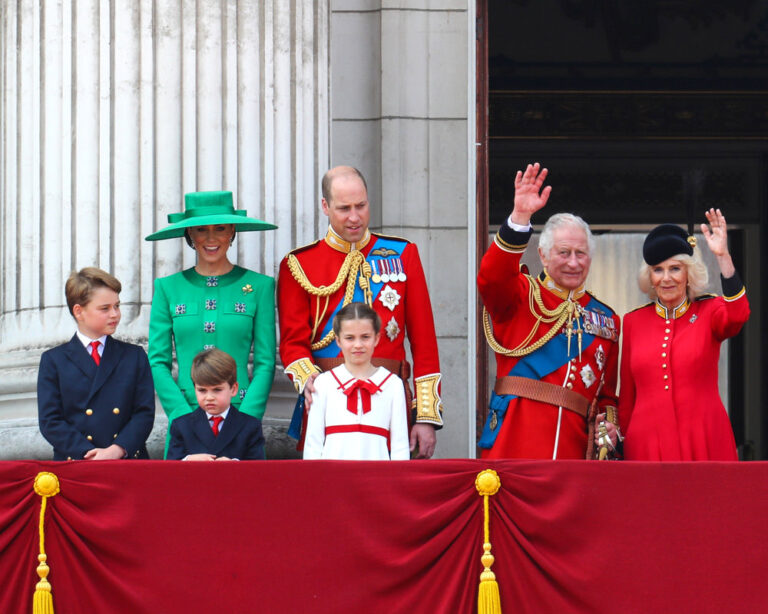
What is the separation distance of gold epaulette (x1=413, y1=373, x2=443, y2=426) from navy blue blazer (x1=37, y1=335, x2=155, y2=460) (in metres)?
1.06

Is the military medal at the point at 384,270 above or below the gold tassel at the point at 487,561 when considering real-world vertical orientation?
above

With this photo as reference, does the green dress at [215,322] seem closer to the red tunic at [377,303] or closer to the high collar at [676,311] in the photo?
the red tunic at [377,303]

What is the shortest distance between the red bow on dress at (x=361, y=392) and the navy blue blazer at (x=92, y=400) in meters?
0.84

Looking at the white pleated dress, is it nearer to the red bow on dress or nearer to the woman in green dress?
the red bow on dress

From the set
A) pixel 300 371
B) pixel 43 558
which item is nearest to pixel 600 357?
pixel 300 371

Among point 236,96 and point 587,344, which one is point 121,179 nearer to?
point 236,96

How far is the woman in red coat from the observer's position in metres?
6.60

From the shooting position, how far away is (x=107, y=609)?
228 inches

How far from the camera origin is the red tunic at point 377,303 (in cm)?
680

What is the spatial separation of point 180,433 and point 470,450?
247cm

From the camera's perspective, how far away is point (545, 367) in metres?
6.85

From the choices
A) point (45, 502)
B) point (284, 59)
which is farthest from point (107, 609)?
point (284, 59)

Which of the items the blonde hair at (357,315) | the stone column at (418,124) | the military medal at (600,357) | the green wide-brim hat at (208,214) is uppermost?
the stone column at (418,124)

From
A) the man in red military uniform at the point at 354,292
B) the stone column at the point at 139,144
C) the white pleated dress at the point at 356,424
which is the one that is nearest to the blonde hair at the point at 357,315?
the white pleated dress at the point at 356,424
